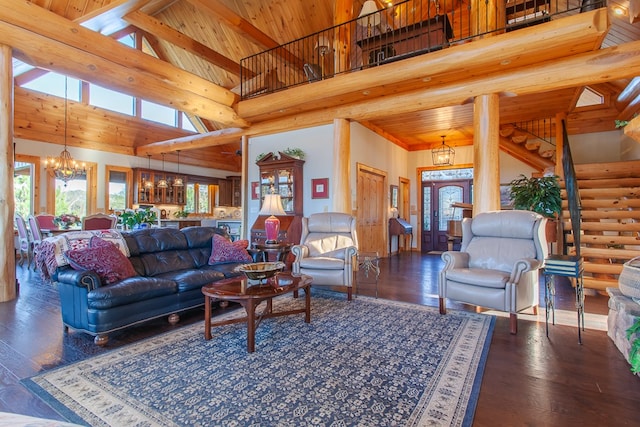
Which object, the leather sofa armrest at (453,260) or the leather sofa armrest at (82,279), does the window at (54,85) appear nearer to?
the leather sofa armrest at (82,279)

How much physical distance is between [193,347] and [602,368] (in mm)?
2921

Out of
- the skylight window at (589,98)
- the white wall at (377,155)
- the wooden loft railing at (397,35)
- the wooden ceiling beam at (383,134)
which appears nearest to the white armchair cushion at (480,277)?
the wooden loft railing at (397,35)

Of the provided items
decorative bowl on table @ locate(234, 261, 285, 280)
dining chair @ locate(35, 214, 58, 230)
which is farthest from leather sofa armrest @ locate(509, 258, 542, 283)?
dining chair @ locate(35, 214, 58, 230)

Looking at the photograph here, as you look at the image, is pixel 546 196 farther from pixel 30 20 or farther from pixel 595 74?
pixel 30 20

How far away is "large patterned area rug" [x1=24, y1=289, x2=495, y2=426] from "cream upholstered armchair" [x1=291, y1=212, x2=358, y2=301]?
93 cm

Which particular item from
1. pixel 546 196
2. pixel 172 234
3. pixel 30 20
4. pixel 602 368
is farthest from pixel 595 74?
pixel 30 20

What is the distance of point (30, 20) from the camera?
367cm

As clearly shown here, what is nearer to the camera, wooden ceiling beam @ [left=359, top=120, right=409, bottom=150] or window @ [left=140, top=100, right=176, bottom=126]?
wooden ceiling beam @ [left=359, top=120, right=409, bottom=150]

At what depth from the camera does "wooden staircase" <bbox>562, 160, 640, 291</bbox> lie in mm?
4234

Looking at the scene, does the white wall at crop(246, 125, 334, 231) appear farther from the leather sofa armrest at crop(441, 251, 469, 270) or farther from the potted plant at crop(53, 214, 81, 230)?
the potted plant at crop(53, 214, 81, 230)

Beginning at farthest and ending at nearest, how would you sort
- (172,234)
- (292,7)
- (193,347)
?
(292,7)
(172,234)
(193,347)

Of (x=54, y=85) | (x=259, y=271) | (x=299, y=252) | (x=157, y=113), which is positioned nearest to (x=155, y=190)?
(x=157, y=113)

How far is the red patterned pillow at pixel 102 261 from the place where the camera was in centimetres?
280

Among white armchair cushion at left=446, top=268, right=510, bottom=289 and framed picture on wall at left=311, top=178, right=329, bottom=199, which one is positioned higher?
framed picture on wall at left=311, top=178, right=329, bottom=199
